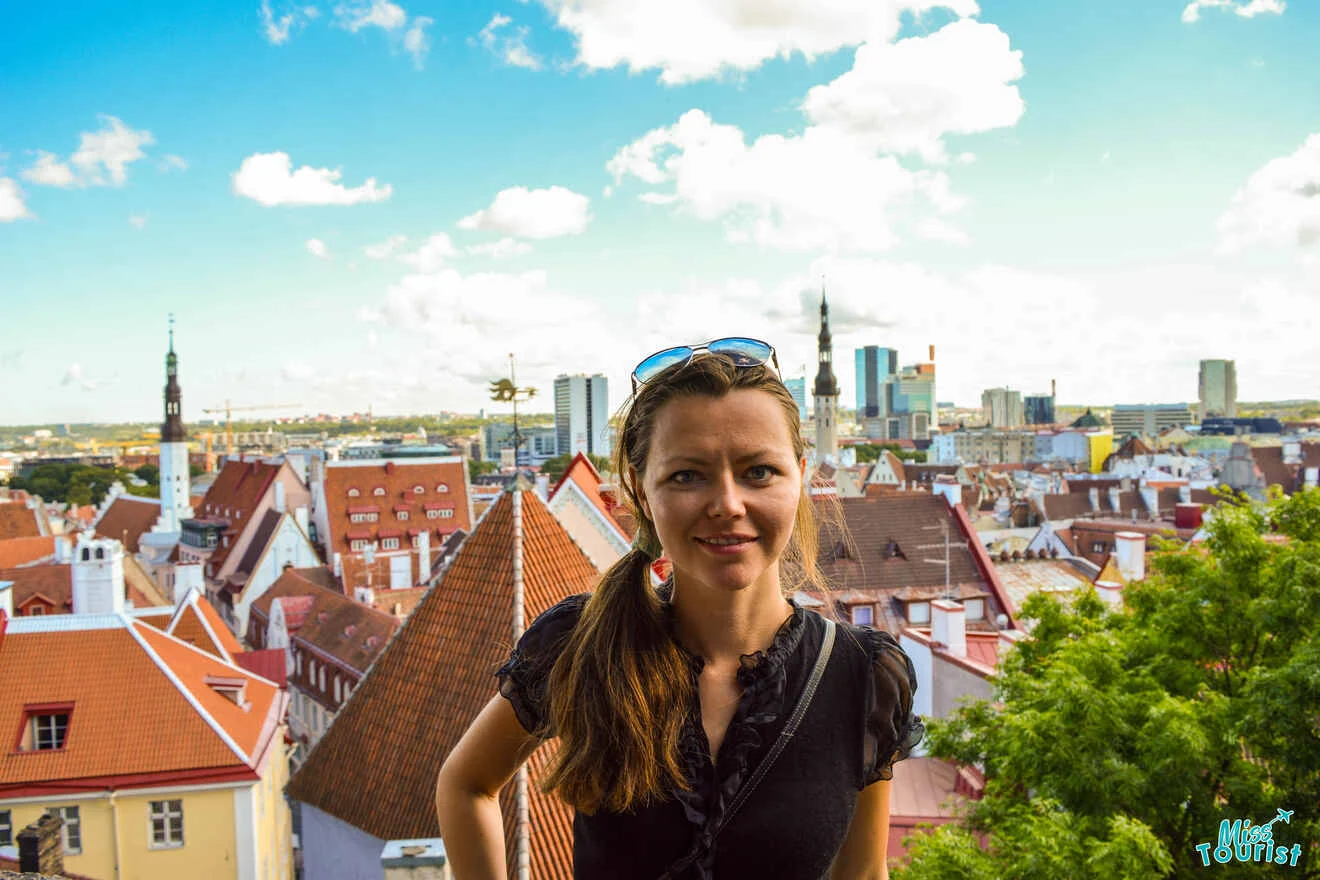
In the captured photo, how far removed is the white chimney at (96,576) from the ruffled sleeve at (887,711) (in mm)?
29895

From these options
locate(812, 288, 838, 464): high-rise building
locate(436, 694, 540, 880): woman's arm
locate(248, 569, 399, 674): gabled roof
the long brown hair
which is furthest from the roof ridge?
locate(812, 288, 838, 464): high-rise building

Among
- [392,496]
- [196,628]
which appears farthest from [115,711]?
[392,496]

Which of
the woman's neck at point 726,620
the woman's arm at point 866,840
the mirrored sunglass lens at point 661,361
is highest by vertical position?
the mirrored sunglass lens at point 661,361

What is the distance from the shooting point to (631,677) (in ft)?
7.22

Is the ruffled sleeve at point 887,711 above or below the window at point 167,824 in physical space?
above

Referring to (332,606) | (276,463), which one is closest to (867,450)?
(276,463)

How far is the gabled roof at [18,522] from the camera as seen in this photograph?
58.5m

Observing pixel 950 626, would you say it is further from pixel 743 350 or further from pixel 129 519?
pixel 129 519

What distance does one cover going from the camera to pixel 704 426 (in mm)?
2250

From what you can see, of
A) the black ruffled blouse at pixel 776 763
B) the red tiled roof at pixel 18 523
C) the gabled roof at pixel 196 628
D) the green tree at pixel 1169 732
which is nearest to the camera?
the black ruffled blouse at pixel 776 763

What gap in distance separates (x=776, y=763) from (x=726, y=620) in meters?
0.37

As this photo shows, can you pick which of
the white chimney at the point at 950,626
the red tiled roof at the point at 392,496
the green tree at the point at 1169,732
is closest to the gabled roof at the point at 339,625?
the red tiled roof at the point at 392,496

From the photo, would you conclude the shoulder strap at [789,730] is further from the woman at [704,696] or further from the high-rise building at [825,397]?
the high-rise building at [825,397]

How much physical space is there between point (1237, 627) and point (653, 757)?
1095 centimetres
